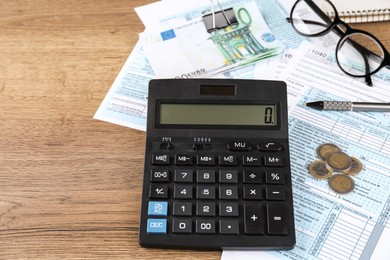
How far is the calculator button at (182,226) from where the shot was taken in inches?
20.5

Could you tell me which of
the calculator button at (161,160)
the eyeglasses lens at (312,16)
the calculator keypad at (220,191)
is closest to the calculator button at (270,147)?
the calculator keypad at (220,191)

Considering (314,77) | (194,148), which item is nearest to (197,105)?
(194,148)

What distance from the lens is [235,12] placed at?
72cm

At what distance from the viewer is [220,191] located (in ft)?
Result: 1.77

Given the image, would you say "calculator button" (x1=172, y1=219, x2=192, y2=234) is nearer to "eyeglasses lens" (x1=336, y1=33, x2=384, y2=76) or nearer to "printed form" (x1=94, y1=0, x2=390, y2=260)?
"printed form" (x1=94, y1=0, x2=390, y2=260)

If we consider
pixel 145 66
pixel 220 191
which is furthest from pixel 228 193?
pixel 145 66

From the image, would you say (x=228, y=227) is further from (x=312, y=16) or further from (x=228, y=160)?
(x=312, y=16)

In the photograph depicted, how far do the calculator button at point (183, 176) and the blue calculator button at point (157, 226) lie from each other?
0.05 meters

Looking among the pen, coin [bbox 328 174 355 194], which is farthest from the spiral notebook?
coin [bbox 328 174 355 194]

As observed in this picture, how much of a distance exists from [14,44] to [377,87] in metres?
0.48

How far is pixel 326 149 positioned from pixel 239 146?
11cm

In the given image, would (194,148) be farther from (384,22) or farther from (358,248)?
(384,22)

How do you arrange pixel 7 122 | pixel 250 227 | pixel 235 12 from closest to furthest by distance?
pixel 250 227 < pixel 7 122 < pixel 235 12

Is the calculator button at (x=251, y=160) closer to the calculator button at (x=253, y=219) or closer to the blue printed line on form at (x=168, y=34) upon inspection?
the calculator button at (x=253, y=219)
